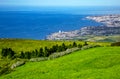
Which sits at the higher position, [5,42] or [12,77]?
[12,77]

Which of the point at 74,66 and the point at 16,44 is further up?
the point at 74,66

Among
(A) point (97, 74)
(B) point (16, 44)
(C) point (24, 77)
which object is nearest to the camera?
(A) point (97, 74)

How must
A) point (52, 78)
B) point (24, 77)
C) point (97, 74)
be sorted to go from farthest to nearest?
point (24, 77) < point (52, 78) < point (97, 74)

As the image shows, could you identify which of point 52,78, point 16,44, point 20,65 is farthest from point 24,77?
point 16,44

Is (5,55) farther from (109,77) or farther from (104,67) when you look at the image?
(109,77)

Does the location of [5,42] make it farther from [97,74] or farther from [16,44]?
[97,74]

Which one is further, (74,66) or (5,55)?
(5,55)

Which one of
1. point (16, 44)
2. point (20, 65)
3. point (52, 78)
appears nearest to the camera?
point (52, 78)

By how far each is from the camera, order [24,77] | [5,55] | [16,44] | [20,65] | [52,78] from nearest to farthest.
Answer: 1. [52,78]
2. [24,77]
3. [20,65]
4. [5,55]
5. [16,44]

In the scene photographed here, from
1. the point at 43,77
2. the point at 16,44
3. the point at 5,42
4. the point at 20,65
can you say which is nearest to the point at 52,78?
the point at 43,77
